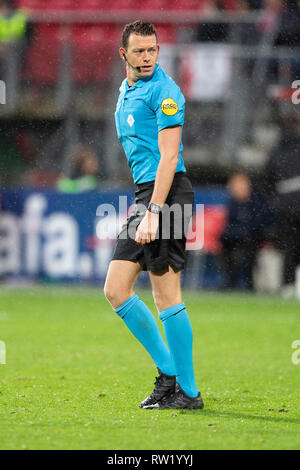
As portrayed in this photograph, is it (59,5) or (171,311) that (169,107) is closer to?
(171,311)

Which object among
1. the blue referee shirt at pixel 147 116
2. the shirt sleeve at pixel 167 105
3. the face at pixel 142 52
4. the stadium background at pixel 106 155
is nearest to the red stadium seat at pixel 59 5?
the stadium background at pixel 106 155

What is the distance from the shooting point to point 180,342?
4.85 m

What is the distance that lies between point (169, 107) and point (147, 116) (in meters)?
0.19

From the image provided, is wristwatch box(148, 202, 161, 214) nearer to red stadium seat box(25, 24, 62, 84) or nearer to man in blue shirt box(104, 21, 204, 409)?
man in blue shirt box(104, 21, 204, 409)

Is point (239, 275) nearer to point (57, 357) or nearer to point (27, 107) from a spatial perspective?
point (27, 107)

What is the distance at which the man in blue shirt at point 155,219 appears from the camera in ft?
15.2

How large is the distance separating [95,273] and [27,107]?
3.13 m

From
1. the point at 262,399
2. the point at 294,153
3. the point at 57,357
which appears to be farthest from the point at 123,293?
the point at 294,153

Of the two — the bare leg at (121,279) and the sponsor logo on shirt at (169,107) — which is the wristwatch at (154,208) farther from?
the sponsor logo on shirt at (169,107)

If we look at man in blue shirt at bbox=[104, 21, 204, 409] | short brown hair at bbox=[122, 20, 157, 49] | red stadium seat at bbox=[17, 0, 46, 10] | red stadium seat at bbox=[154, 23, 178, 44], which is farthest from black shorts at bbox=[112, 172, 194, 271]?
red stadium seat at bbox=[17, 0, 46, 10]

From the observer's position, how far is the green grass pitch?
4.01 metres

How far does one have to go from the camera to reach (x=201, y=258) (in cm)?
1245

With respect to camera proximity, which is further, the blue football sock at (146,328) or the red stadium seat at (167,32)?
the red stadium seat at (167,32)

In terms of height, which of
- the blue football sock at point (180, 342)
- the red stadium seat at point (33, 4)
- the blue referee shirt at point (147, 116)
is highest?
the red stadium seat at point (33, 4)
